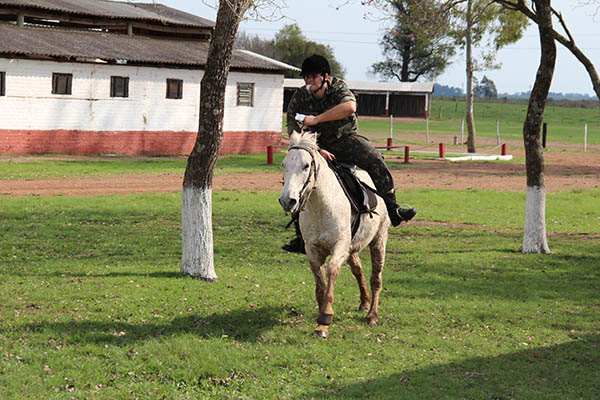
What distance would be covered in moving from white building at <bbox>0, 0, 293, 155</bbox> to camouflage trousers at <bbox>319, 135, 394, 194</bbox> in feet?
81.6

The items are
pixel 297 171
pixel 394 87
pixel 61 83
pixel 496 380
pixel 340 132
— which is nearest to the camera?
pixel 496 380

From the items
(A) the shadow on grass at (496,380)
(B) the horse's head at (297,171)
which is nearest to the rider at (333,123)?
(B) the horse's head at (297,171)

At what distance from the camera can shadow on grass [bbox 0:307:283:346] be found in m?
7.69

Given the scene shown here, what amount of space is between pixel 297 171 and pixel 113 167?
2259 cm

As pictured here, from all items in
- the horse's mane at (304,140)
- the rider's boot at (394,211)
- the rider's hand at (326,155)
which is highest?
the horse's mane at (304,140)

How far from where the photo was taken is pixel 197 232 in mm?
10359

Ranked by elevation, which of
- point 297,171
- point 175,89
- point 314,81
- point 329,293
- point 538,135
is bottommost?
point 329,293

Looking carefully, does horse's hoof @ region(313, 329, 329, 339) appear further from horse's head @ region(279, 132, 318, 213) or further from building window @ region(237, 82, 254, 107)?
building window @ region(237, 82, 254, 107)

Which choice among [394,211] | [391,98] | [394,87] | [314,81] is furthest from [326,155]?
[391,98]

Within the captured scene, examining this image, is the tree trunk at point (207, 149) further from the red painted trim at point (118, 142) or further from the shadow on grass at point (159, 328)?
the red painted trim at point (118, 142)

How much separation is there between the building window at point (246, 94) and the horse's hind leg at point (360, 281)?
1196 inches

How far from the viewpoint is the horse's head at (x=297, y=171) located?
6934 mm

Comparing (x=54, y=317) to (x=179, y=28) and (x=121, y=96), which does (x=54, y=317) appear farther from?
(x=179, y=28)

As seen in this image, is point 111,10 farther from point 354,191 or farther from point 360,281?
point 354,191
